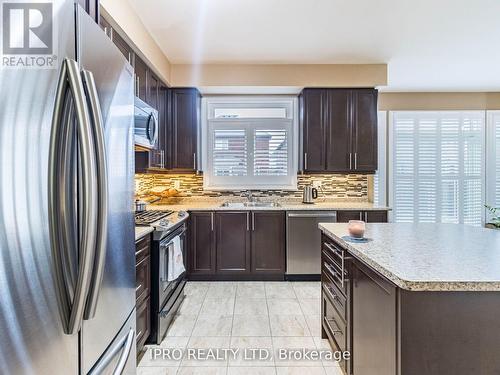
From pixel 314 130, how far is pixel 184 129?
176 cm

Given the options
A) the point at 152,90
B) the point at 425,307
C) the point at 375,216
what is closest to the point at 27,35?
the point at 425,307

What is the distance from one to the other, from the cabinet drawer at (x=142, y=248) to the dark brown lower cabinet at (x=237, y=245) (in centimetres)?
158

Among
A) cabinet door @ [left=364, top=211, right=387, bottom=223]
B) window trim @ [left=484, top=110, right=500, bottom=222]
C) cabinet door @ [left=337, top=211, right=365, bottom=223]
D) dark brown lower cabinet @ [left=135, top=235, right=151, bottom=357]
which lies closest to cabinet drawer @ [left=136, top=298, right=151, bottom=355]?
dark brown lower cabinet @ [left=135, top=235, right=151, bottom=357]

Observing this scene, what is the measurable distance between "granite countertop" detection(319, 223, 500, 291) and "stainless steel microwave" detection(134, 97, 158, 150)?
5.28 feet

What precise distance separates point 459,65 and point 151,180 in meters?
4.37

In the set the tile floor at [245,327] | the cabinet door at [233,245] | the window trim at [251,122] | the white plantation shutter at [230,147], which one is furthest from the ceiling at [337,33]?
the tile floor at [245,327]

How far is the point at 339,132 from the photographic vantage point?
4051 millimetres

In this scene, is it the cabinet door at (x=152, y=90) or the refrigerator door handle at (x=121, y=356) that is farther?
the cabinet door at (x=152, y=90)

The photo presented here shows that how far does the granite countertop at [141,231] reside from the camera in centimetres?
204

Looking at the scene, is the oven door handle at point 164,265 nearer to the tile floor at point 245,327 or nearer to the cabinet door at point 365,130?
the tile floor at point 245,327

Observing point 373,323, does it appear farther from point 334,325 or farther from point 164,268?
point 164,268

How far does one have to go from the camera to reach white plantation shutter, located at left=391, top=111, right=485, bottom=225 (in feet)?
15.8

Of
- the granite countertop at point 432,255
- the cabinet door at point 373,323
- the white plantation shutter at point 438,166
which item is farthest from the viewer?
the white plantation shutter at point 438,166

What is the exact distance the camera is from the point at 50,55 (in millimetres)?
750
